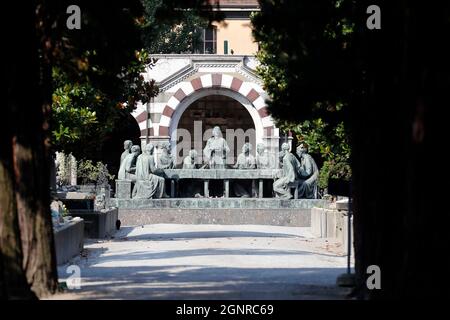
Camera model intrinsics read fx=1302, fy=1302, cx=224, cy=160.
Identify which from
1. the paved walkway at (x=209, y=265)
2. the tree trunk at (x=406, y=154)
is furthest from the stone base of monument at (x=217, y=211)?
the tree trunk at (x=406, y=154)

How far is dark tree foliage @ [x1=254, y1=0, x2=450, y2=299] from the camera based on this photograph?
11930 millimetres

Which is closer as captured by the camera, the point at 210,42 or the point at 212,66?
the point at 212,66

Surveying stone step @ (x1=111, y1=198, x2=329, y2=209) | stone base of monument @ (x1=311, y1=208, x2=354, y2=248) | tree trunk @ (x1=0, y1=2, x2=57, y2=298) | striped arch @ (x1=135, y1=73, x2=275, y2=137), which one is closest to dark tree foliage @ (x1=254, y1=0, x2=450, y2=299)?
tree trunk @ (x1=0, y1=2, x2=57, y2=298)

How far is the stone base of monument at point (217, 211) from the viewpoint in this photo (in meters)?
37.8

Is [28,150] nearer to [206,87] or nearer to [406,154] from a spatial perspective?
[406,154]

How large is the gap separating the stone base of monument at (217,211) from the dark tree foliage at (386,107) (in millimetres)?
17072

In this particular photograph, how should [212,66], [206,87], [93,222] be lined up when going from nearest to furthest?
[93,222] < [206,87] < [212,66]

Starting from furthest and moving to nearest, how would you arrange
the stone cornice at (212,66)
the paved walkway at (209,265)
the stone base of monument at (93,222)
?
the stone cornice at (212,66) → the stone base of monument at (93,222) → the paved walkway at (209,265)

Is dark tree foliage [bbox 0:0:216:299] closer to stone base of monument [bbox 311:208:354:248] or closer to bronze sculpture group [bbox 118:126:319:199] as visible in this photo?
stone base of monument [bbox 311:208:354:248]

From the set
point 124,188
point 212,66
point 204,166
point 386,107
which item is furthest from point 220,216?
point 386,107

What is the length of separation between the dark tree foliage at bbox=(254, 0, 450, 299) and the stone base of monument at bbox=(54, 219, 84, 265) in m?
4.87

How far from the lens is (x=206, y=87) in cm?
4712

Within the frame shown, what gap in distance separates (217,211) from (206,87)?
10.0 meters

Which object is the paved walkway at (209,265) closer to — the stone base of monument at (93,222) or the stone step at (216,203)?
the stone base of monument at (93,222)
